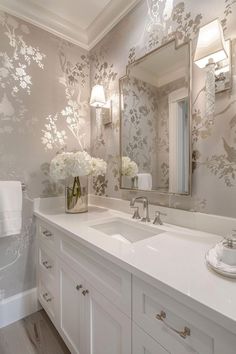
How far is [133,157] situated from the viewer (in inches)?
54.0

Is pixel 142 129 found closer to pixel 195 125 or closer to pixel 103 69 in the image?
pixel 195 125

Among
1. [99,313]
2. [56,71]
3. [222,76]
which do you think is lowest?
[99,313]

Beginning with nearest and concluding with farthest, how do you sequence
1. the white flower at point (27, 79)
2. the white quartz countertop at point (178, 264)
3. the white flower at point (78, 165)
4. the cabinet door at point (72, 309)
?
1. the white quartz countertop at point (178, 264)
2. the cabinet door at point (72, 309)
3. the white flower at point (78, 165)
4. the white flower at point (27, 79)

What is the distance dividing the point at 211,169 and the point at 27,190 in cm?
127

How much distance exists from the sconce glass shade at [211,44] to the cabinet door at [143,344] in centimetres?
111

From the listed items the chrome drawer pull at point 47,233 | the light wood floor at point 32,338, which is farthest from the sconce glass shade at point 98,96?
the light wood floor at point 32,338

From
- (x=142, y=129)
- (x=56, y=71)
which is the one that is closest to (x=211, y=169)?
(x=142, y=129)

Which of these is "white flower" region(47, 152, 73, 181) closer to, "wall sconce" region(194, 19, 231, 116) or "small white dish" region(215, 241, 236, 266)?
"wall sconce" region(194, 19, 231, 116)

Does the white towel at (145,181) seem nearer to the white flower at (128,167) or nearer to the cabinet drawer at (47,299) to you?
the white flower at (128,167)

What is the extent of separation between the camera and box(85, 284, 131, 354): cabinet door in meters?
0.70

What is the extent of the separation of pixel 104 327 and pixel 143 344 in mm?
241

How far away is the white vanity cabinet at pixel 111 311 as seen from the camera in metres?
0.50

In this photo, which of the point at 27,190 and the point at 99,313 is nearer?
the point at 99,313

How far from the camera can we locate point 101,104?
1579 mm
